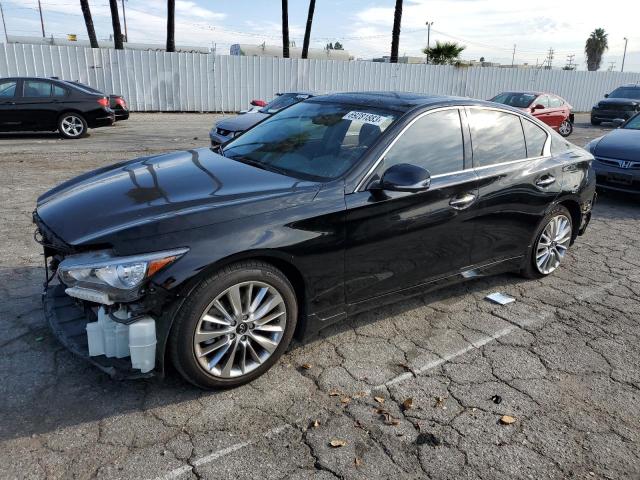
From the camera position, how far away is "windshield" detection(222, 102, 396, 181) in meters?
3.50

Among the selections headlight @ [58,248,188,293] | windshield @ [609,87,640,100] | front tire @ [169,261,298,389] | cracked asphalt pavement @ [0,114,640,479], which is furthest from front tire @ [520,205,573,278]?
windshield @ [609,87,640,100]

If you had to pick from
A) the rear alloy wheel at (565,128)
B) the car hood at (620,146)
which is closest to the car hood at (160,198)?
the car hood at (620,146)

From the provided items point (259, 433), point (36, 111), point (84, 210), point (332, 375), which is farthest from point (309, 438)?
point (36, 111)

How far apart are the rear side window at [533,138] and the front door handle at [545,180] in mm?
207

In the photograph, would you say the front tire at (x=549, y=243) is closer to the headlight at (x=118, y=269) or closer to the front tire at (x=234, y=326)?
the front tire at (x=234, y=326)

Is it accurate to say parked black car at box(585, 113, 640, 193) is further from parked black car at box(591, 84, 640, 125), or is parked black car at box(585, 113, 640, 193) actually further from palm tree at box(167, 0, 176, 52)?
palm tree at box(167, 0, 176, 52)

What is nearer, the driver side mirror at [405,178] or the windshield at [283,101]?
the driver side mirror at [405,178]

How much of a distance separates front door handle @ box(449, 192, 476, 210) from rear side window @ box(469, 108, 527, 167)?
277mm

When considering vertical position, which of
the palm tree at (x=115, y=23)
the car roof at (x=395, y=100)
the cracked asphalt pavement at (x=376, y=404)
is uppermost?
the palm tree at (x=115, y=23)

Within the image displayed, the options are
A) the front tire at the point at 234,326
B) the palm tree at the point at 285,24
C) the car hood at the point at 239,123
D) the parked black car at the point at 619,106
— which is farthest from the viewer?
→ the palm tree at the point at 285,24

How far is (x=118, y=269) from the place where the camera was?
2.60 metres

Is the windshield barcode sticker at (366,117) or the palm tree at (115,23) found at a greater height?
the palm tree at (115,23)

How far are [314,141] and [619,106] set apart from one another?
68.0ft

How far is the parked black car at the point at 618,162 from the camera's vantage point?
767 centimetres
